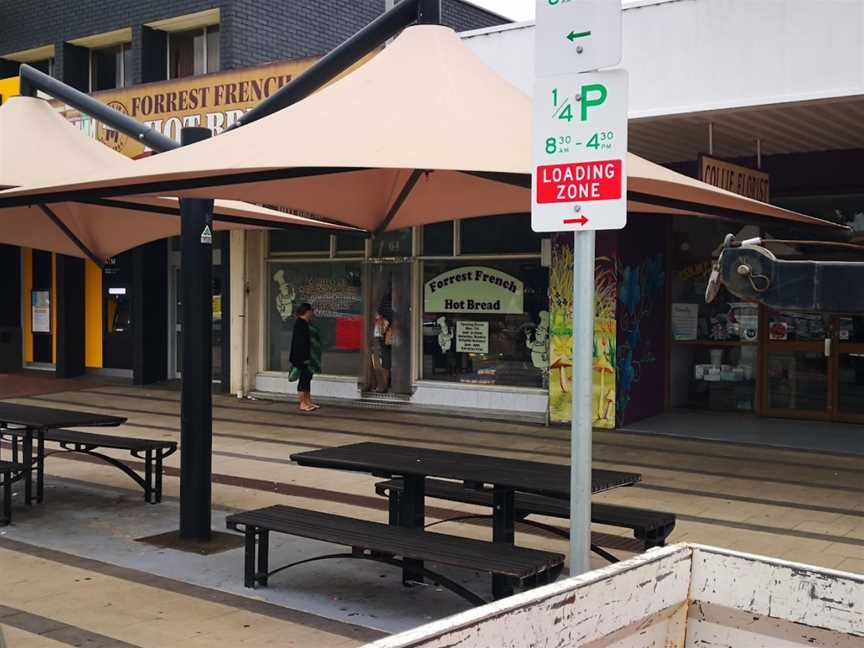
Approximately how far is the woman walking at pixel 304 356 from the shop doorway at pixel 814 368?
20.8 feet

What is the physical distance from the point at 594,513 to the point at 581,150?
290cm

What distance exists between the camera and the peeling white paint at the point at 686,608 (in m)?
2.96

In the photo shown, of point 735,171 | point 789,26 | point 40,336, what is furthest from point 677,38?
point 40,336

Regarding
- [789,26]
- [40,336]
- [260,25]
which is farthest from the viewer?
[40,336]

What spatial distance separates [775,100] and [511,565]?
20.5 ft

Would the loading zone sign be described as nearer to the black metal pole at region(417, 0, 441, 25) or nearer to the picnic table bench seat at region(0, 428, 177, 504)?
the black metal pole at region(417, 0, 441, 25)

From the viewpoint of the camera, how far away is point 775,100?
378 inches

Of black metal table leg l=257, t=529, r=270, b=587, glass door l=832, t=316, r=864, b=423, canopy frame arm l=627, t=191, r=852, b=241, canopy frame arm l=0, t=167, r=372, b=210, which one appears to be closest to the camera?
canopy frame arm l=627, t=191, r=852, b=241

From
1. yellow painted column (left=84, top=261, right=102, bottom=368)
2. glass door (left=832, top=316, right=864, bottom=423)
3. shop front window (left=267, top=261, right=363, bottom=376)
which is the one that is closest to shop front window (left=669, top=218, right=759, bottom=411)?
glass door (left=832, top=316, right=864, bottom=423)

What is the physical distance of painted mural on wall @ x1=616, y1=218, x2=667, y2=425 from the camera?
1309cm

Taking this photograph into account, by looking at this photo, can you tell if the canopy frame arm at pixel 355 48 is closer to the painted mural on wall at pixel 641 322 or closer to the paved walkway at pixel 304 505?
the paved walkway at pixel 304 505

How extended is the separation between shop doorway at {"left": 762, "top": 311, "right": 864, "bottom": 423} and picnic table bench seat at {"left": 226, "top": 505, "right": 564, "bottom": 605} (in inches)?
324

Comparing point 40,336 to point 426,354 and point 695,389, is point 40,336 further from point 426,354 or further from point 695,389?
point 695,389

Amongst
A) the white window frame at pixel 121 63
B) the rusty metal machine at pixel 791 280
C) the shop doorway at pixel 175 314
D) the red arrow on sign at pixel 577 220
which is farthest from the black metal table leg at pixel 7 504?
the white window frame at pixel 121 63
